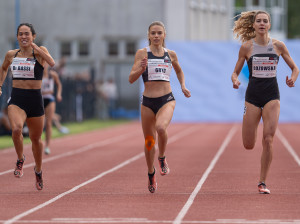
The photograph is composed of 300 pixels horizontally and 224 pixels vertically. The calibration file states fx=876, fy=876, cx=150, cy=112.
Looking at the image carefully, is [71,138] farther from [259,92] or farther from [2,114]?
[259,92]

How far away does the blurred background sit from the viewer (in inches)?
1396

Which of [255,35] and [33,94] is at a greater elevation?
[255,35]

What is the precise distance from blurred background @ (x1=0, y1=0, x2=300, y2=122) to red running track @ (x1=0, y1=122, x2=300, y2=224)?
15.5 metres

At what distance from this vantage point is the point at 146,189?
11.1m

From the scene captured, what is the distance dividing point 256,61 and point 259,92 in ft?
1.23

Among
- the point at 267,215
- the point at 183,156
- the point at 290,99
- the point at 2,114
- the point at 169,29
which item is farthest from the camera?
the point at 169,29

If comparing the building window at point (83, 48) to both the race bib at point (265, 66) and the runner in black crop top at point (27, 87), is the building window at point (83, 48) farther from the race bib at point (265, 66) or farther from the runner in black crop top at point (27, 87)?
the race bib at point (265, 66)

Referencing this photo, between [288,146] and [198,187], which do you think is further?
[288,146]

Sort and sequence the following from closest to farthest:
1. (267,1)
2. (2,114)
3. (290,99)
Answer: (2,114), (290,99), (267,1)

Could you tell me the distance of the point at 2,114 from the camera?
23.4 metres

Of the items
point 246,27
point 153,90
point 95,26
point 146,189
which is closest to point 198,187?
point 146,189

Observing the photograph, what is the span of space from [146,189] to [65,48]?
3323 centimetres

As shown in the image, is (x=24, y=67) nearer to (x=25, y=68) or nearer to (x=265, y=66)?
(x=25, y=68)

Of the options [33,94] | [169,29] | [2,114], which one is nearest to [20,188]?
[33,94]
